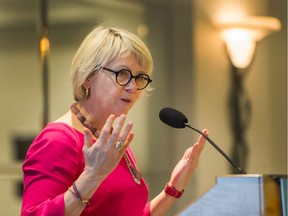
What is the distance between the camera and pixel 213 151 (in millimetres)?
4766

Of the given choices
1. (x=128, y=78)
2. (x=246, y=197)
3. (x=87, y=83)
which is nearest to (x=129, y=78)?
(x=128, y=78)

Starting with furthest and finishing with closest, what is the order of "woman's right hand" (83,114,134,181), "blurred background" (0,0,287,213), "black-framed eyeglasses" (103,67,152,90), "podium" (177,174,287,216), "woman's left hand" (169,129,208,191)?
"blurred background" (0,0,287,213) → "woman's left hand" (169,129,208,191) → "black-framed eyeglasses" (103,67,152,90) → "woman's right hand" (83,114,134,181) → "podium" (177,174,287,216)

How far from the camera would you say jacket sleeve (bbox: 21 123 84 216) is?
5.95ft

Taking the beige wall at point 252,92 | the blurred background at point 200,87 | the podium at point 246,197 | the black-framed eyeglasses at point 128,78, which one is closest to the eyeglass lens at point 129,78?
the black-framed eyeglasses at point 128,78

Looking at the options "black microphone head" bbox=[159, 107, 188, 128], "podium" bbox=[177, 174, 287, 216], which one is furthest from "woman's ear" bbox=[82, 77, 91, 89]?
"podium" bbox=[177, 174, 287, 216]

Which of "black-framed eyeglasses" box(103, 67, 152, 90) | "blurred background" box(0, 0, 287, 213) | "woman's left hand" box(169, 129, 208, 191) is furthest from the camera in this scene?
"blurred background" box(0, 0, 287, 213)

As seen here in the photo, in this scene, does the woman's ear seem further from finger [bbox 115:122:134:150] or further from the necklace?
finger [bbox 115:122:134:150]

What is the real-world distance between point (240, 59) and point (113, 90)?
284 centimetres

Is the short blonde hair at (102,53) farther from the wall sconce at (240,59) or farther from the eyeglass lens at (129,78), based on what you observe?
the wall sconce at (240,59)

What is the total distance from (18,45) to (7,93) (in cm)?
28

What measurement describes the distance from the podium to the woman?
28 cm

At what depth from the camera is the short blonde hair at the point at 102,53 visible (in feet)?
6.68

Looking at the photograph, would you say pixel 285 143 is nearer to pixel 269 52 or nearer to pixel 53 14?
pixel 269 52

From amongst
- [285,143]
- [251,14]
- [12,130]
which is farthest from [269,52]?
[12,130]
